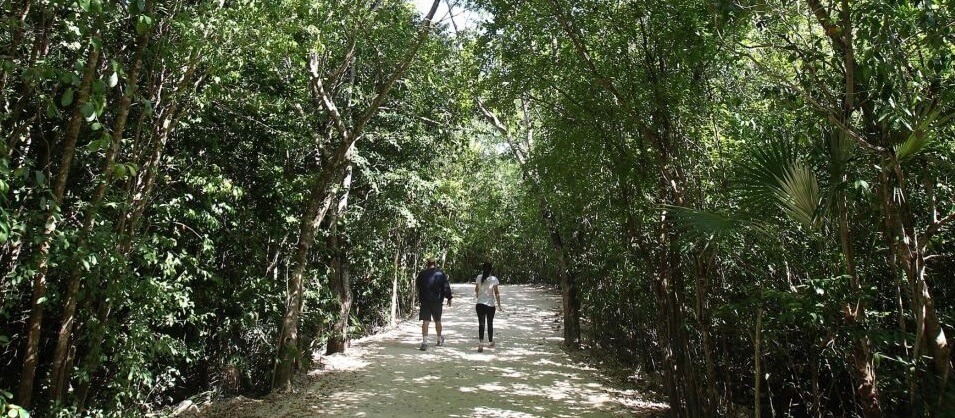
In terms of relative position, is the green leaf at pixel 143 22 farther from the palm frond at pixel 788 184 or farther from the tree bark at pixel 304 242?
the tree bark at pixel 304 242

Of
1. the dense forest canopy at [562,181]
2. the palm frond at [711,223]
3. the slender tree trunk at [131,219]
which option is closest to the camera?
the dense forest canopy at [562,181]

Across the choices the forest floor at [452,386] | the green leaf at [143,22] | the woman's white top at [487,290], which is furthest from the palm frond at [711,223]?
the woman's white top at [487,290]

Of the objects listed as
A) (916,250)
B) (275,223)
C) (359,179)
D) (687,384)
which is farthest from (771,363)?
(359,179)

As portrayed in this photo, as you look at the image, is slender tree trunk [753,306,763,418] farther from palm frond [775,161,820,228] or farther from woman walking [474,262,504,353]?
woman walking [474,262,504,353]

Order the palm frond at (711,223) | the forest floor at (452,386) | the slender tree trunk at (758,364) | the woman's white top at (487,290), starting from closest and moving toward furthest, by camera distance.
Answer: the palm frond at (711,223) → the slender tree trunk at (758,364) → the forest floor at (452,386) → the woman's white top at (487,290)

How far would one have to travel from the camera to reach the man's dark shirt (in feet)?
31.6

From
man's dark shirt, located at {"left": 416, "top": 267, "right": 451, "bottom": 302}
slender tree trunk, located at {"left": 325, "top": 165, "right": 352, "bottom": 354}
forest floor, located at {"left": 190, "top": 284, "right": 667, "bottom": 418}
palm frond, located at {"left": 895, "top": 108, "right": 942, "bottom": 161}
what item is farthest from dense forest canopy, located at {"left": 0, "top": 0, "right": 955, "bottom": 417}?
man's dark shirt, located at {"left": 416, "top": 267, "right": 451, "bottom": 302}

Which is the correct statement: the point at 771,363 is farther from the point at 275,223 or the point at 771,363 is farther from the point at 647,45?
the point at 275,223

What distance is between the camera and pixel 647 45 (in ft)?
16.8

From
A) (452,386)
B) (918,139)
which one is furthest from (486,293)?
(918,139)

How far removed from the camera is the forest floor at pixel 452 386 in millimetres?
6070

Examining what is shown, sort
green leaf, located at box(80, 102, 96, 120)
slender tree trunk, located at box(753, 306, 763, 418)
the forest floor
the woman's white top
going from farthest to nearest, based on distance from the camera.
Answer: the woman's white top, the forest floor, slender tree trunk, located at box(753, 306, 763, 418), green leaf, located at box(80, 102, 96, 120)

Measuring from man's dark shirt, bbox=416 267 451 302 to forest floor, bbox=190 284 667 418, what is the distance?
0.95 m

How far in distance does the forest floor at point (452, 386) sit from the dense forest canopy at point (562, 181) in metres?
0.69
